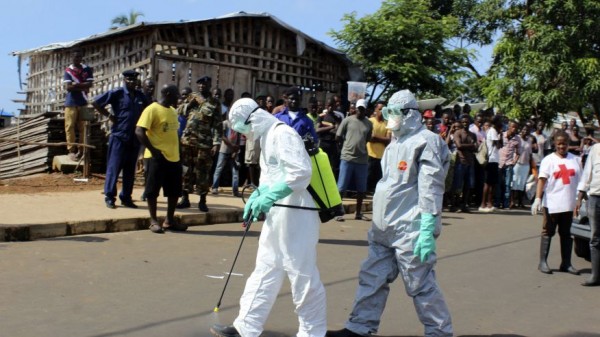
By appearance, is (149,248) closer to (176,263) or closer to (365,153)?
(176,263)

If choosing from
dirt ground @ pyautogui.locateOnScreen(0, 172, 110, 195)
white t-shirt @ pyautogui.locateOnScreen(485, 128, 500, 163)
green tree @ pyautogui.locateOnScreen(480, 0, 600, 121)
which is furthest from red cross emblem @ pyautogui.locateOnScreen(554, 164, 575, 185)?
green tree @ pyautogui.locateOnScreen(480, 0, 600, 121)

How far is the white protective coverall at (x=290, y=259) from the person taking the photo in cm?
498

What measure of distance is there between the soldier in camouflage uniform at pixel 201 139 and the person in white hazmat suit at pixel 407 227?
581 centimetres

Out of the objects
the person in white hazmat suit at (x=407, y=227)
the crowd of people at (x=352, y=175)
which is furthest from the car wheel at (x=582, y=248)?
the person in white hazmat suit at (x=407, y=227)

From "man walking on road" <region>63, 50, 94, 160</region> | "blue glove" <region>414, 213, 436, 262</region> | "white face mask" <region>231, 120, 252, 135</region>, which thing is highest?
"man walking on road" <region>63, 50, 94, 160</region>

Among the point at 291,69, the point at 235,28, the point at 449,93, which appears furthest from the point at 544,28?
the point at 235,28

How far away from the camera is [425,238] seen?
16.7 feet

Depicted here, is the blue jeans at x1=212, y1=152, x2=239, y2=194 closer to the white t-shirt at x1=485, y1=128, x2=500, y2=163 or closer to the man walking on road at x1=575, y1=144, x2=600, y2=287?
the white t-shirt at x1=485, y1=128, x2=500, y2=163

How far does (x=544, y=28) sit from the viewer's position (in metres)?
22.7

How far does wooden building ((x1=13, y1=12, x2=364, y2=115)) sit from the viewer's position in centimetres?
1594

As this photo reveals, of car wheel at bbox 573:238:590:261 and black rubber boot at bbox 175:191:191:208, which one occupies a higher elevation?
black rubber boot at bbox 175:191:191:208

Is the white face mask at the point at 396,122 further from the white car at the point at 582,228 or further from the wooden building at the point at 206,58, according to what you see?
the wooden building at the point at 206,58

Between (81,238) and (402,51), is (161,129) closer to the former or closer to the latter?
(81,238)

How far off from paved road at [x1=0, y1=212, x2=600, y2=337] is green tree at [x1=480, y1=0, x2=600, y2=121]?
13618 millimetres
